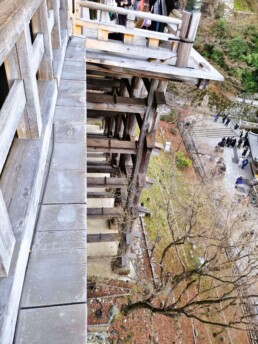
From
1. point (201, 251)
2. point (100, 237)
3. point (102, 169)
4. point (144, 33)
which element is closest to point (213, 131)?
point (201, 251)

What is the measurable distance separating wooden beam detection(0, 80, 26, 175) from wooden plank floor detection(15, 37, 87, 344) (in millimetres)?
390

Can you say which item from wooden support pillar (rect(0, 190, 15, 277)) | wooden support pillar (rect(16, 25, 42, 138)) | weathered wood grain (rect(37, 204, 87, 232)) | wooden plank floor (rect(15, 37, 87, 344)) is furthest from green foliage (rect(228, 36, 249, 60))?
wooden support pillar (rect(0, 190, 15, 277))

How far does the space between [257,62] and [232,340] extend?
1876 centimetres

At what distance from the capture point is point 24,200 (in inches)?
47.0

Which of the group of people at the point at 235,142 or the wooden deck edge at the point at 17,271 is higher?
the wooden deck edge at the point at 17,271

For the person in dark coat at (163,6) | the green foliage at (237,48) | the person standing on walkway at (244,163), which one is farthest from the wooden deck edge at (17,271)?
the green foliage at (237,48)

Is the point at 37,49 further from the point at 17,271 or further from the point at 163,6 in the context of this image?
the point at 163,6

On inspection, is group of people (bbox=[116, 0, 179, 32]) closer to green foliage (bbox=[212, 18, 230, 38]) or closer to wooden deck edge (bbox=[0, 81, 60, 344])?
wooden deck edge (bbox=[0, 81, 60, 344])

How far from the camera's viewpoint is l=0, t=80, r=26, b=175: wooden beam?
106 centimetres

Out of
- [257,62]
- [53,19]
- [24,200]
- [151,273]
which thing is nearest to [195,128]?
[257,62]

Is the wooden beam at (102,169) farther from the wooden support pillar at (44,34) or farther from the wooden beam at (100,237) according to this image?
the wooden support pillar at (44,34)

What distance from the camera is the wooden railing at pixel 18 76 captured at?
921 mm

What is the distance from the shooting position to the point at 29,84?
1356 millimetres

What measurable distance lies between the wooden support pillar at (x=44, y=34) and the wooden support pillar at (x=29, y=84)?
64 centimetres
